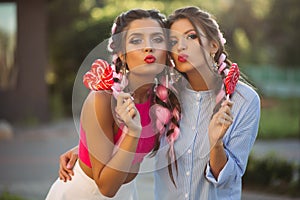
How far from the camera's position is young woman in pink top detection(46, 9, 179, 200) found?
270cm

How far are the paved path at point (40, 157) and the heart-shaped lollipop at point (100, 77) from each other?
4.46 metres

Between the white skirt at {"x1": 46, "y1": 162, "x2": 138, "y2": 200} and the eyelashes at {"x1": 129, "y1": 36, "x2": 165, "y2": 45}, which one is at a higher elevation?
the eyelashes at {"x1": 129, "y1": 36, "x2": 165, "y2": 45}

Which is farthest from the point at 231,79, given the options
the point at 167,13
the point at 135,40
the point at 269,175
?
the point at 167,13

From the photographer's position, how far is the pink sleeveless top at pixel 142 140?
2811 mm

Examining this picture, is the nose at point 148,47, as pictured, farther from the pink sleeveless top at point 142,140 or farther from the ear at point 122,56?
the pink sleeveless top at point 142,140

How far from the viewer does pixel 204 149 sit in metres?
2.92

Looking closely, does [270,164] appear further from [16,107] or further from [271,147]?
[16,107]

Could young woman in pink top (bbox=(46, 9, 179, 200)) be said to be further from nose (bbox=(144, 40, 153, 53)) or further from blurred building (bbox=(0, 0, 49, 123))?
blurred building (bbox=(0, 0, 49, 123))

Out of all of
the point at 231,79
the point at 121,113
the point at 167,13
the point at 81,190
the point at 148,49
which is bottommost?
the point at 167,13

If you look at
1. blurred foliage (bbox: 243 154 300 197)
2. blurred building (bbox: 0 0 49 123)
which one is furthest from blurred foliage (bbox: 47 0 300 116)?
blurred foliage (bbox: 243 154 300 197)

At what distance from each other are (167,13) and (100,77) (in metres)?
11.2

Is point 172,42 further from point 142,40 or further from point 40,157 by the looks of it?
point 40,157

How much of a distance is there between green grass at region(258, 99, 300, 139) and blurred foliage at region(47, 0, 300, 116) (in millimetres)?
1837

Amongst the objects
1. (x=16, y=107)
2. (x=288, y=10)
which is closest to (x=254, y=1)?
(x=288, y=10)
